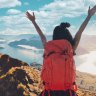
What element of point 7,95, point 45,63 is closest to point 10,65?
point 7,95

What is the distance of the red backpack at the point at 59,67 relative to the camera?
1001cm

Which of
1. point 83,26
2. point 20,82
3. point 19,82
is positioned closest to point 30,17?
point 83,26

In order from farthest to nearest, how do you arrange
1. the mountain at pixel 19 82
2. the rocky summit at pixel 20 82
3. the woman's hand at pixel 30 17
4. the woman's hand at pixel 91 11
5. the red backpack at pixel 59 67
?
the mountain at pixel 19 82 < the rocky summit at pixel 20 82 < the woman's hand at pixel 30 17 < the woman's hand at pixel 91 11 < the red backpack at pixel 59 67

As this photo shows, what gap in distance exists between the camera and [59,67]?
1015 centimetres

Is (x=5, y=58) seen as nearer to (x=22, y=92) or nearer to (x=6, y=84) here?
(x=6, y=84)

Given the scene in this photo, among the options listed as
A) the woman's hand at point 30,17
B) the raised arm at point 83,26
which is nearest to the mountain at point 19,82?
the woman's hand at point 30,17

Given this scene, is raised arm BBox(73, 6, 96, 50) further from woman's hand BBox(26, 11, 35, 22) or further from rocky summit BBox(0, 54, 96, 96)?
rocky summit BBox(0, 54, 96, 96)

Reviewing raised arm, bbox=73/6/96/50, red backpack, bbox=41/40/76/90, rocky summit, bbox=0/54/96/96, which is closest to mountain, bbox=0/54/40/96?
rocky summit, bbox=0/54/96/96

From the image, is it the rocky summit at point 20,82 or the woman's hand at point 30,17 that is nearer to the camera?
the woman's hand at point 30,17

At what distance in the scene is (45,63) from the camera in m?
10.5

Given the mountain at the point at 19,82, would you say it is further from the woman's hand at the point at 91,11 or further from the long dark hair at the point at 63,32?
the woman's hand at the point at 91,11

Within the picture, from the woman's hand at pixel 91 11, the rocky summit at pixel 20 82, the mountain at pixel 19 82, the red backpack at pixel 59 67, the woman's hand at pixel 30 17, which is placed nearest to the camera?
the red backpack at pixel 59 67

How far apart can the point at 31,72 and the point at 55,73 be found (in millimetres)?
97070

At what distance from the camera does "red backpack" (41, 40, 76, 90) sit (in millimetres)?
10008
